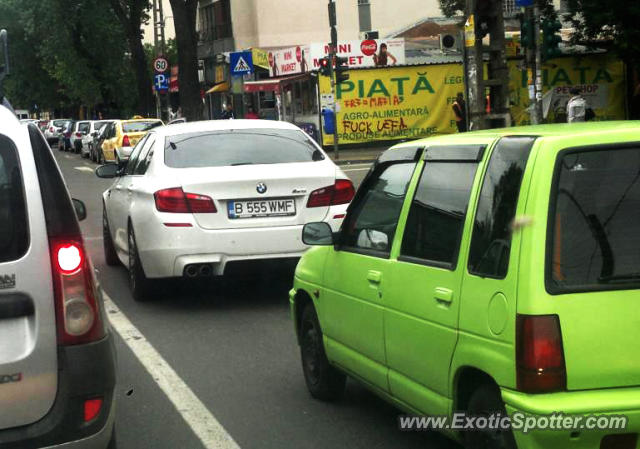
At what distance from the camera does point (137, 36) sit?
48219 millimetres

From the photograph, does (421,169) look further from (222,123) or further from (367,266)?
(222,123)

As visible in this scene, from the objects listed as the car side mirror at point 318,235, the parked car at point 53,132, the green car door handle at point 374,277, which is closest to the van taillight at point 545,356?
the green car door handle at point 374,277

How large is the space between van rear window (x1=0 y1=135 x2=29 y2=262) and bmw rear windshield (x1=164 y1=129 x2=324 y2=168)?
17.1 feet

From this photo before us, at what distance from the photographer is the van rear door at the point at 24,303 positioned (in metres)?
4.27

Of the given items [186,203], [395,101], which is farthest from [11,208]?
[395,101]

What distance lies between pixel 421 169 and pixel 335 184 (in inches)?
174

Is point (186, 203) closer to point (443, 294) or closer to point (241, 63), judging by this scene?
point (443, 294)

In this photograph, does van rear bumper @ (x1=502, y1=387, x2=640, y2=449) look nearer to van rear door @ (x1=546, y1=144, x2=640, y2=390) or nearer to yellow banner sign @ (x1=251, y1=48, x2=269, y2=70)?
van rear door @ (x1=546, y1=144, x2=640, y2=390)

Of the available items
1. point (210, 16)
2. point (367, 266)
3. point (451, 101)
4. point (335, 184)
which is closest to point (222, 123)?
point (335, 184)

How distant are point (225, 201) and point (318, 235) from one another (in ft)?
10.8

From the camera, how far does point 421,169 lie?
5.26m

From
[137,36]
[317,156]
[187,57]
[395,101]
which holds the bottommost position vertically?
[395,101]

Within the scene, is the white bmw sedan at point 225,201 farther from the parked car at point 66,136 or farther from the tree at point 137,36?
the parked car at point 66,136

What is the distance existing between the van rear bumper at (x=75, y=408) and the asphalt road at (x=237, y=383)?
131 cm
